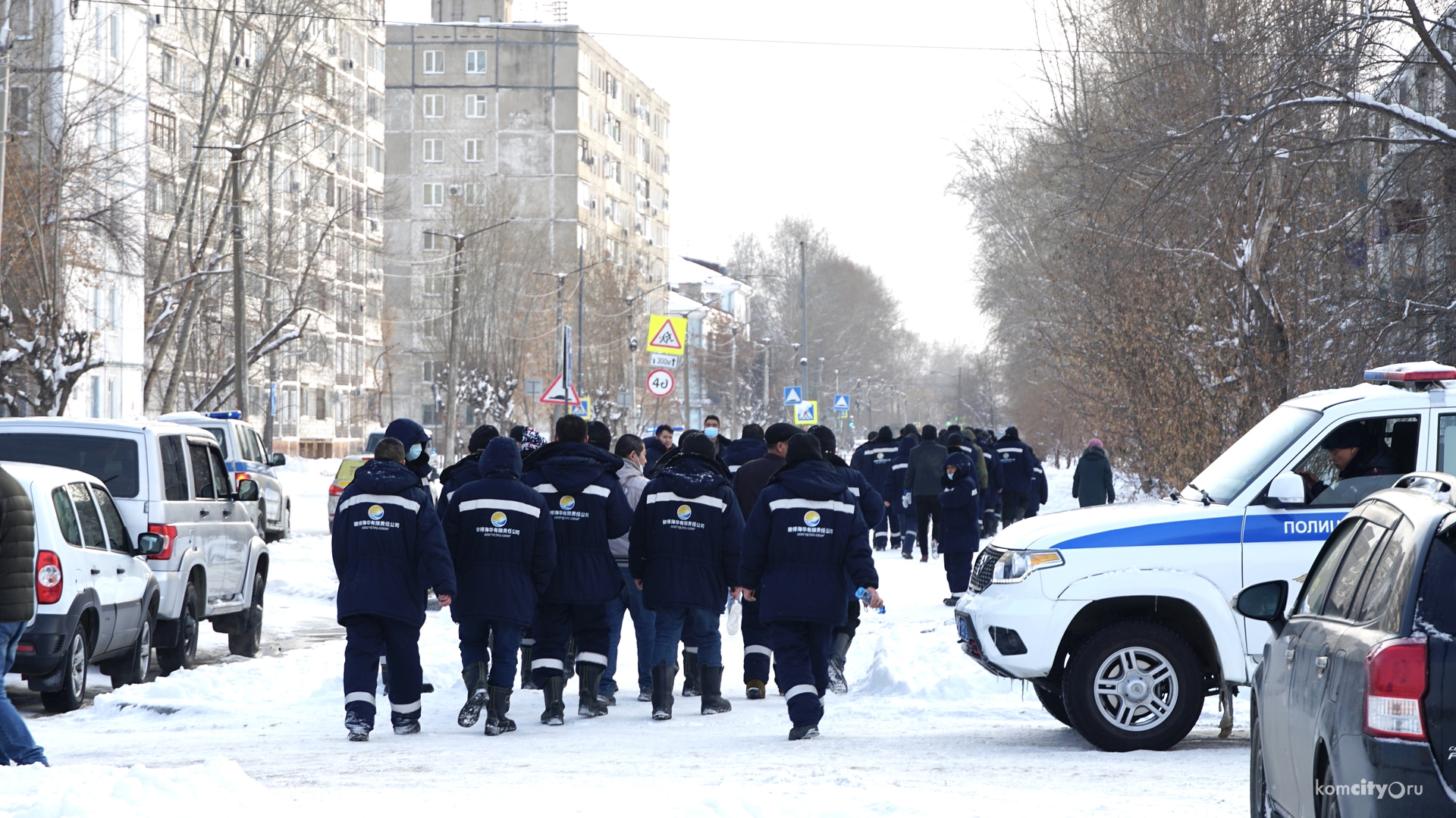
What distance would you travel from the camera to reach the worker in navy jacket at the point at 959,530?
16797 millimetres

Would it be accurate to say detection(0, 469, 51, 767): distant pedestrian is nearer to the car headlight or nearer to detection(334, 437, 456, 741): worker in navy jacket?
detection(334, 437, 456, 741): worker in navy jacket

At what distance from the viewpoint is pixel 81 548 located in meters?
10.7

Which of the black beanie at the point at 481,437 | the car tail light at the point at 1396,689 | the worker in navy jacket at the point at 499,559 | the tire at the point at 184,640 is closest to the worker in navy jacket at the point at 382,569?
the worker in navy jacket at the point at 499,559

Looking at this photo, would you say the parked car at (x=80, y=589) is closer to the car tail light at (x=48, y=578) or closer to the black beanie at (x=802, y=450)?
the car tail light at (x=48, y=578)

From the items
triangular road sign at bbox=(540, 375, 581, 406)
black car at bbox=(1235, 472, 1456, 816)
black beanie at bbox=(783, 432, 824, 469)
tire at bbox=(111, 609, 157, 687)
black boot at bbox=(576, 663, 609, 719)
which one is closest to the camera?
black car at bbox=(1235, 472, 1456, 816)

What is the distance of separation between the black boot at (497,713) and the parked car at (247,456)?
55.3 feet

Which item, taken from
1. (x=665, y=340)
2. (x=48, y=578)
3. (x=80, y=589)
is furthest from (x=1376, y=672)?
(x=665, y=340)

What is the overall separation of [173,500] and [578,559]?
14.1ft

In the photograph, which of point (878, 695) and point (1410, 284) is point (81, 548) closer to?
point (878, 695)

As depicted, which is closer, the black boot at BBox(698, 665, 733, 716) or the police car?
the police car

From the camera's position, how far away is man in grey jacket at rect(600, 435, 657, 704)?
11.4 meters

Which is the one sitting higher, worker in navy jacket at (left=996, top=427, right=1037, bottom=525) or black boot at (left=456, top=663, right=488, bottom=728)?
worker in navy jacket at (left=996, top=427, right=1037, bottom=525)

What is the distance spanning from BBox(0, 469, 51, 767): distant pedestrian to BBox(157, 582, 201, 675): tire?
5.35m
